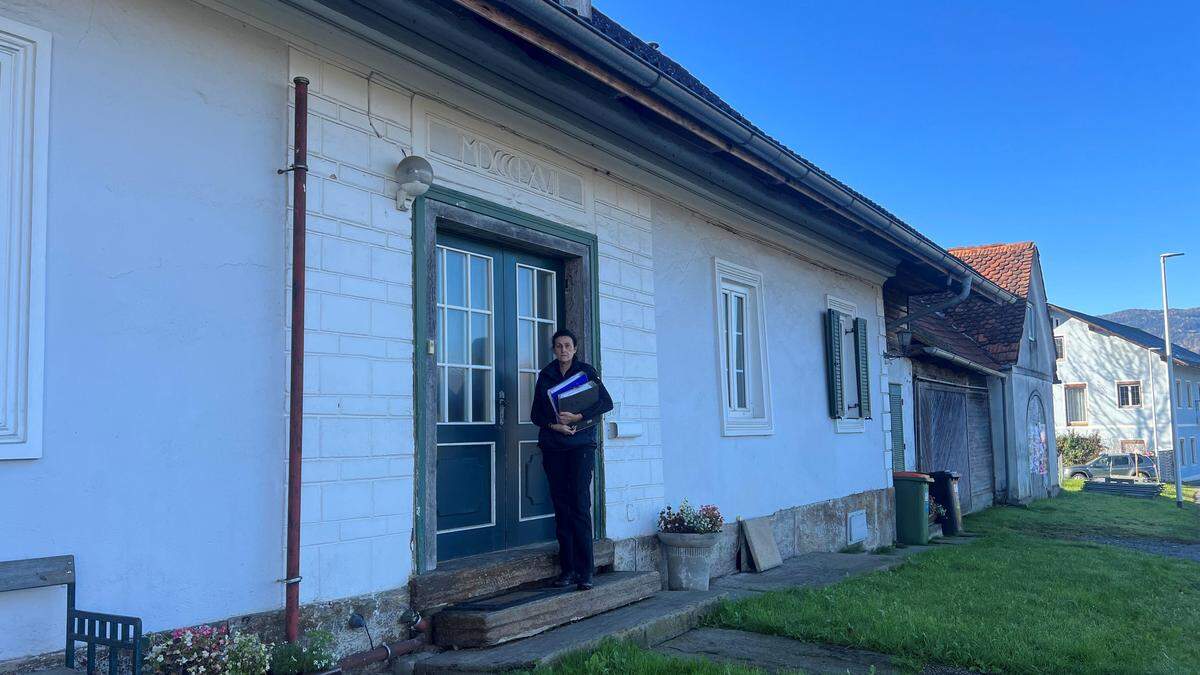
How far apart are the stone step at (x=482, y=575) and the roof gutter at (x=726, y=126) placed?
9.48 ft

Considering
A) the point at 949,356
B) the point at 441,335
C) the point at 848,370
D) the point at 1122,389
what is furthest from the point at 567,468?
the point at 1122,389

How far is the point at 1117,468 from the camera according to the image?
101 feet

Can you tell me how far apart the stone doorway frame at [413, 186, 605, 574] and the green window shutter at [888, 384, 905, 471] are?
24.8ft

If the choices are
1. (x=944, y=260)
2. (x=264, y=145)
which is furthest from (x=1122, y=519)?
(x=264, y=145)

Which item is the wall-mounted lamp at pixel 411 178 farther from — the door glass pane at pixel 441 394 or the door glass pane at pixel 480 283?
the door glass pane at pixel 441 394

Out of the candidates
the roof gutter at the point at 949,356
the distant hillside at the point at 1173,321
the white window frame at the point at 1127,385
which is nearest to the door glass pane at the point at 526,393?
the roof gutter at the point at 949,356

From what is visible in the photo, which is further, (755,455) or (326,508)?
(755,455)

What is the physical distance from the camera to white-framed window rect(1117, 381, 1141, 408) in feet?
120

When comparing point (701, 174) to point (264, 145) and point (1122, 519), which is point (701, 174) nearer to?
point (264, 145)

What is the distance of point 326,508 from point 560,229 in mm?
2562

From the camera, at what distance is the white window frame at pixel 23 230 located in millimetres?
3160

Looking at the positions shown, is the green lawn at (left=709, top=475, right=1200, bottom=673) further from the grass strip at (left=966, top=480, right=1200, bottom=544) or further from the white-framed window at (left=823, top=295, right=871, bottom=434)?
the grass strip at (left=966, top=480, right=1200, bottom=544)

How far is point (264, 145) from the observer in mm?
4121

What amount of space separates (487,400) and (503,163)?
4.95ft
